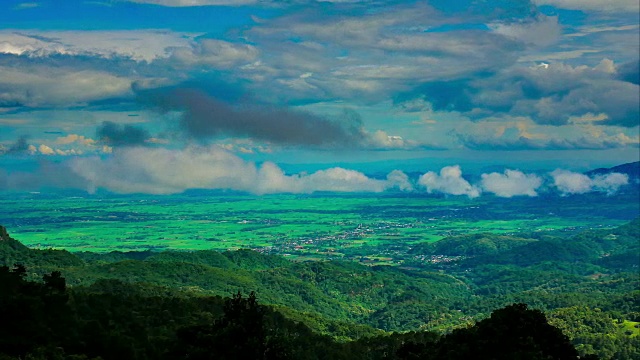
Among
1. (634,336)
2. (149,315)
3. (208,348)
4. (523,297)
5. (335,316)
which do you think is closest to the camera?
(208,348)

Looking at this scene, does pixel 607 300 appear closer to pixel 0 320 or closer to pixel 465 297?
pixel 465 297

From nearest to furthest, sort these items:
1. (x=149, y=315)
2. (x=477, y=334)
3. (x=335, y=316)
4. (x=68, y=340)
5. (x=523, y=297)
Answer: (x=477, y=334), (x=68, y=340), (x=149, y=315), (x=335, y=316), (x=523, y=297)

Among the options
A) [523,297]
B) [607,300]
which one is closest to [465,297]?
[523,297]

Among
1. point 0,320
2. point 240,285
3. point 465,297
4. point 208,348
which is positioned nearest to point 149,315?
point 0,320

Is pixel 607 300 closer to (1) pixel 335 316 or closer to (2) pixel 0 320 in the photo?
(1) pixel 335 316

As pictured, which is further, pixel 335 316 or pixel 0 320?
pixel 335 316

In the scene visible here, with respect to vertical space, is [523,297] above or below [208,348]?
below
